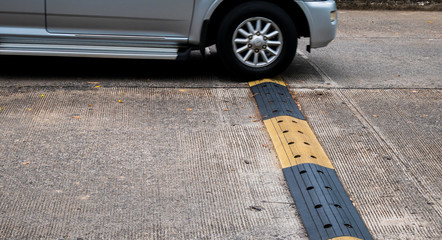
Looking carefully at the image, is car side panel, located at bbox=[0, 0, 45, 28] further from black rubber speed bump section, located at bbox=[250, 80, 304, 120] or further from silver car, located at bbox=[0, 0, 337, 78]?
black rubber speed bump section, located at bbox=[250, 80, 304, 120]

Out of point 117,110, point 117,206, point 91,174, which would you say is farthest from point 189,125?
point 117,206

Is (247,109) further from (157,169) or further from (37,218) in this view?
(37,218)

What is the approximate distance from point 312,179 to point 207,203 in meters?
0.78

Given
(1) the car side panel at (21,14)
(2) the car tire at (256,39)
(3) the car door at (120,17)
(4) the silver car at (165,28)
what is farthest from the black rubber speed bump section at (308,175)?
(1) the car side panel at (21,14)

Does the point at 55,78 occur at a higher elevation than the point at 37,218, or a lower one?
lower

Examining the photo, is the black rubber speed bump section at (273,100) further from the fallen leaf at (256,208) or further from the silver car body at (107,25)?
the fallen leaf at (256,208)

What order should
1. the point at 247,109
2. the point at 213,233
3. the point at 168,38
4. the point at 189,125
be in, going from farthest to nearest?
the point at 168,38 < the point at 247,109 < the point at 189,125 < the point at 213,233

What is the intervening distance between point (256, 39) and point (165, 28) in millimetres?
890

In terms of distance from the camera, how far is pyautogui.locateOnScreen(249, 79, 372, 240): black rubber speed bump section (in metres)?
3.65

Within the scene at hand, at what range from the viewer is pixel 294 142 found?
16.0 ft

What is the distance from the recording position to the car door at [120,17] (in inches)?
239

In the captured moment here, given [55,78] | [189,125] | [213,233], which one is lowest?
[55,78]

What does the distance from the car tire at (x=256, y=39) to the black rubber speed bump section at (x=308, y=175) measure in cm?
44

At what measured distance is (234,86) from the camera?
6348mm
